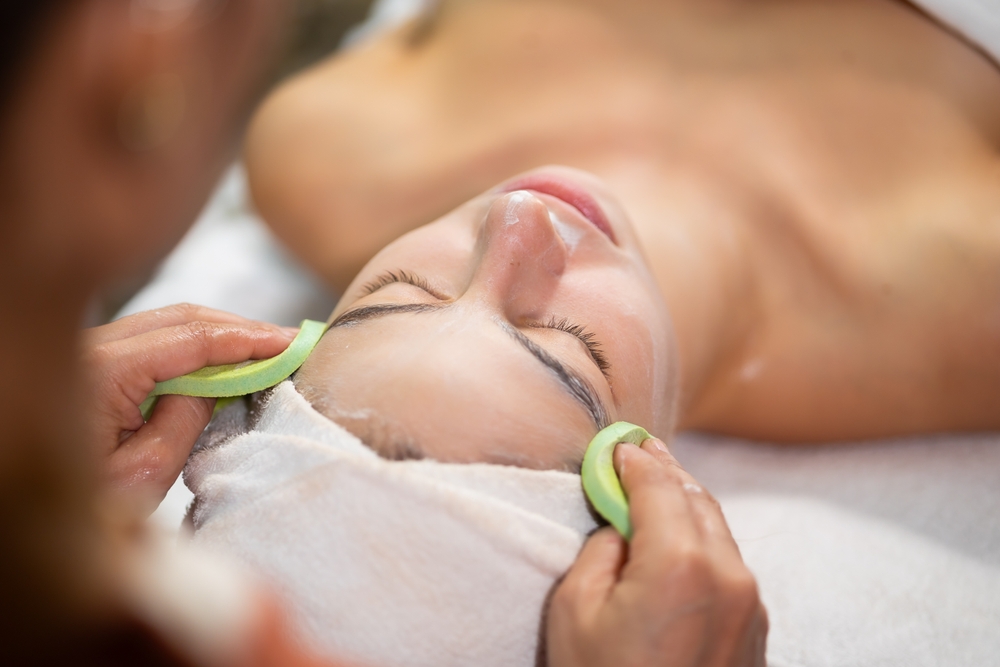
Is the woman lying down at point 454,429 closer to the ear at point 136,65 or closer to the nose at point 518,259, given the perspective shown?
the nose at point 518,259

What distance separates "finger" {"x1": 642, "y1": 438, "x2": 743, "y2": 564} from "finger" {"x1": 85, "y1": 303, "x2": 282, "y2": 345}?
658 mm

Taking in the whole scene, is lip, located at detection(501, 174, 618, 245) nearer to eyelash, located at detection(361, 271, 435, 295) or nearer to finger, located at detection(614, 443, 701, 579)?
eyelash, located at detection(361, 271, 435, 295)

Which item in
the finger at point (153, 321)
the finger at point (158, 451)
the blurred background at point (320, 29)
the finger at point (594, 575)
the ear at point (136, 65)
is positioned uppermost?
the ear at point (136, 65)

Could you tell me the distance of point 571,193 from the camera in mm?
1190

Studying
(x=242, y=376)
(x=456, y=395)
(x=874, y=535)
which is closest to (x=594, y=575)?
(x=456, y=395)

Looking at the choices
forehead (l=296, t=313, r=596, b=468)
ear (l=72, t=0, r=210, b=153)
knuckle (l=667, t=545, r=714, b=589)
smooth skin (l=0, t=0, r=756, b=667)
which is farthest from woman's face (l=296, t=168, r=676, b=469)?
ear (l=72, t=0, r=210, b=153)

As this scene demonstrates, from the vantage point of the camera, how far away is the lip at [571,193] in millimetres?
1178

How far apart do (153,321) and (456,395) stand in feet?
1.62

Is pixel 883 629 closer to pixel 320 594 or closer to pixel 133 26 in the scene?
pixel 320 594

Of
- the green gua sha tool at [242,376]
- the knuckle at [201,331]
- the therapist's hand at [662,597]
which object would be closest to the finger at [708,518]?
the therapist's hand at [662,597]

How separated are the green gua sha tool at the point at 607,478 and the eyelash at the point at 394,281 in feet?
1.05

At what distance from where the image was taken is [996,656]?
1.15m

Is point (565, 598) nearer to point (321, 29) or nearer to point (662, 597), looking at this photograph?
point (662, 597)

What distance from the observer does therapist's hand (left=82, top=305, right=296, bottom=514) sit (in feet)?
3.27
